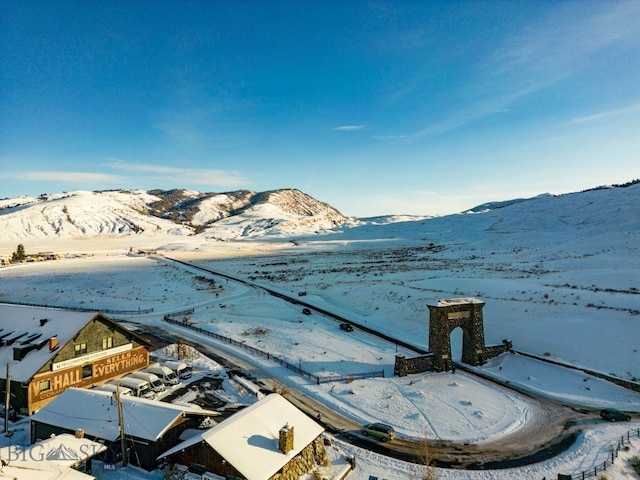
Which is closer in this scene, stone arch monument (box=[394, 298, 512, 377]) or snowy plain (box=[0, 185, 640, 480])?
snowy plain (box=[0, 185, 640, 480])

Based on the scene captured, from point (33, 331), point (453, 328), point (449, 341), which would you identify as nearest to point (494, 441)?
point (449, 341)

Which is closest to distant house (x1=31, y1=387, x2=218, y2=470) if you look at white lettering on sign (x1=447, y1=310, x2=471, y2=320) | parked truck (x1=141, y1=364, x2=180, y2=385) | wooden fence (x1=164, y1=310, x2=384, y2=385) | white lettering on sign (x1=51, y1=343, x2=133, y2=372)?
white lettering on sign (x1=51, y1=343, x2=133, y2=372)

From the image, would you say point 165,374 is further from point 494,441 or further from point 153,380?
point 494,441

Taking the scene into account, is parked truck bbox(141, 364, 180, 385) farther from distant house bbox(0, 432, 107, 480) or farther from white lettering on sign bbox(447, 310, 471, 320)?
white lettering on sign bbox(447, 310, 471, 320)

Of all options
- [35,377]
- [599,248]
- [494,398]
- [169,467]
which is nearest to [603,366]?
[494,398]

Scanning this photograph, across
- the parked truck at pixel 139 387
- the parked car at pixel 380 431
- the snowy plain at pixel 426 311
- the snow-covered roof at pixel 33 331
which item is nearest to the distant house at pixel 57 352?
the snow-covered roof at pixel 33 331

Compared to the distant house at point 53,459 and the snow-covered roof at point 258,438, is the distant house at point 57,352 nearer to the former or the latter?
the distant house at point 53,459
